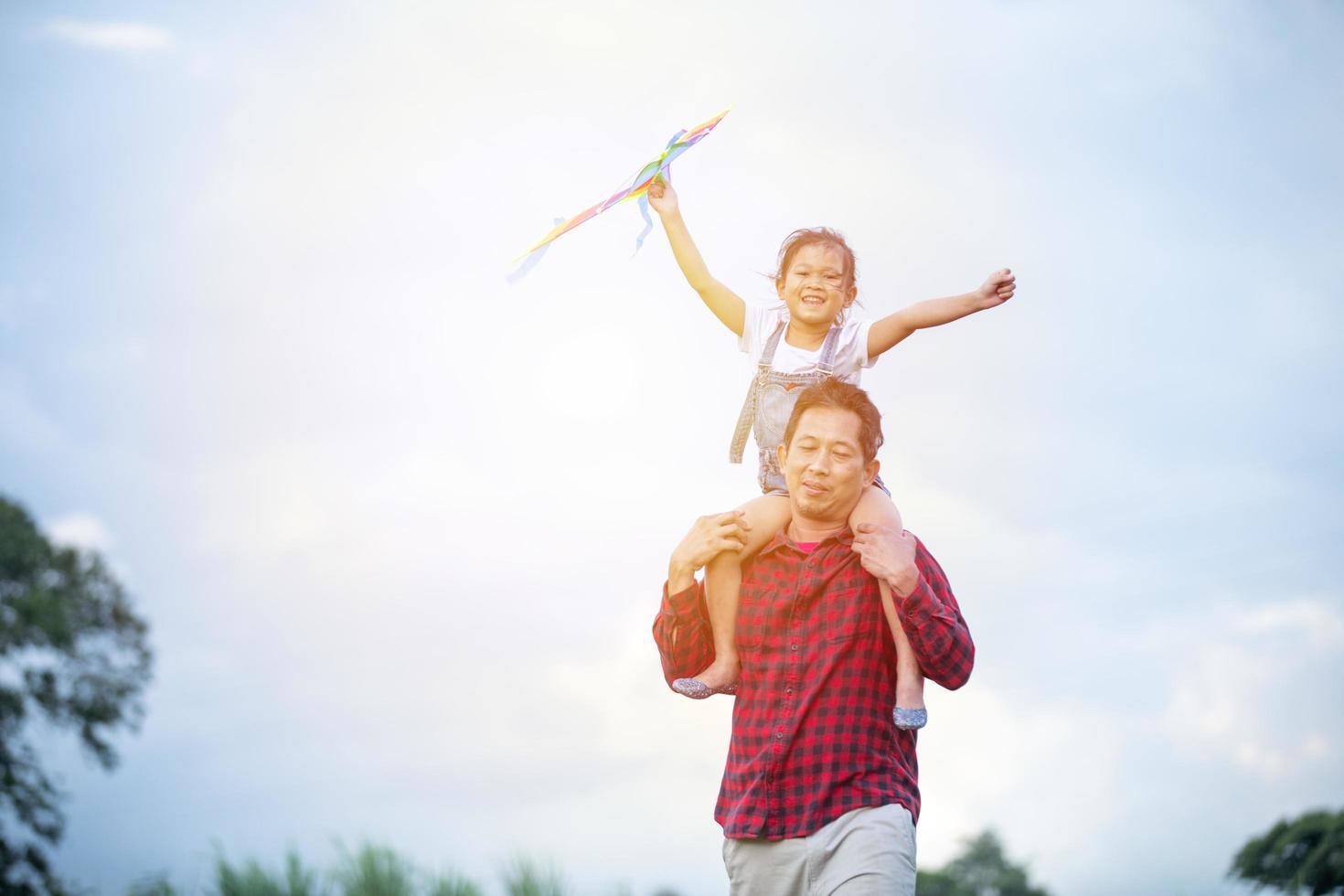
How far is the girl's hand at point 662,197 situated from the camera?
496 centimetres

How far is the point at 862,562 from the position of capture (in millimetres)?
3957

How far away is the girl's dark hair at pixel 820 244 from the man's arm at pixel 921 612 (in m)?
1.15

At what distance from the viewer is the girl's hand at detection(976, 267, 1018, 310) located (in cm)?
434

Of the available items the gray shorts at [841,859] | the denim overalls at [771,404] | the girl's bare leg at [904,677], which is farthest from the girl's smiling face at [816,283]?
the gray shorts at [841,859]

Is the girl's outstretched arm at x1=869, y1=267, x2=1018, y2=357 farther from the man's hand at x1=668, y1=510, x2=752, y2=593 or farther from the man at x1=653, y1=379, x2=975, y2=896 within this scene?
the man's hand at x1=668, y1=510, x2=752, y2=593

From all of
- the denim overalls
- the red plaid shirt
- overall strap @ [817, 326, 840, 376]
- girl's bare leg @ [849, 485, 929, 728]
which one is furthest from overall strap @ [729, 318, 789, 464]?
girl's bare leg @ [849, 485, 929, 728]

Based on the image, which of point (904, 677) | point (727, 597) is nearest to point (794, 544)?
point (727, 597)

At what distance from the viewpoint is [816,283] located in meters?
4.69

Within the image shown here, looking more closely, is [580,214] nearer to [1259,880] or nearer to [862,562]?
[862,562]

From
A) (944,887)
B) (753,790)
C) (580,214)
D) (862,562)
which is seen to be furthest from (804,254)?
(944,887)

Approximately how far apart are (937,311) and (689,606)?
4.32 feet

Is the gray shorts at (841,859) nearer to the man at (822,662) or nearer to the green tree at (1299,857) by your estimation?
the man at (822,662)

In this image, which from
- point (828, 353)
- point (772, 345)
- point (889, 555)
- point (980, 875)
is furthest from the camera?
point (980, 875)

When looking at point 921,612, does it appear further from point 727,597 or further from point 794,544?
point 727,597
